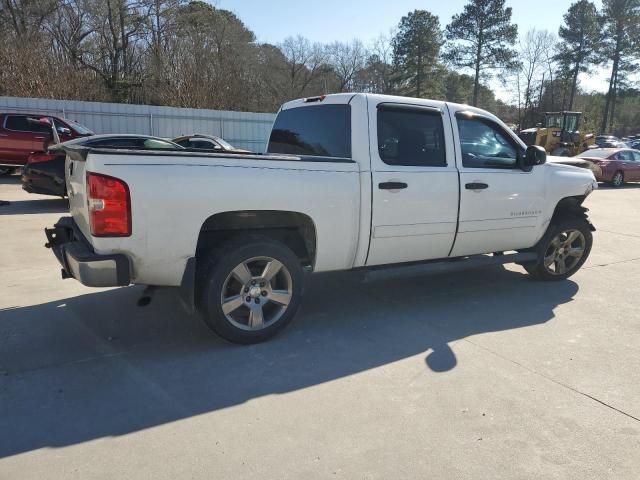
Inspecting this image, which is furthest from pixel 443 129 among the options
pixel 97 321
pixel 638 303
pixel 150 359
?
pixel 97 321

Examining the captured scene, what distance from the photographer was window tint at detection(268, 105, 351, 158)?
14.8ft

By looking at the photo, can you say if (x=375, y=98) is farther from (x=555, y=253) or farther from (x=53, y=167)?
(x=53, y=167)

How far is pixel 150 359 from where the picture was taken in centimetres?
378

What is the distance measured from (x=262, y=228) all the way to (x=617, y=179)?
67.6 ft

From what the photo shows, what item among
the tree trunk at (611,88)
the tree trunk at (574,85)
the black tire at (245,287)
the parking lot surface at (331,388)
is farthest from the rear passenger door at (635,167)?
the tree trunk at (611,88)

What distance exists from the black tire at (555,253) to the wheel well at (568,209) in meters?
0.07

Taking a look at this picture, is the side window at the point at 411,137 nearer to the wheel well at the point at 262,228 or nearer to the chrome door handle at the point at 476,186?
the chrome door handle at the point at 476,186

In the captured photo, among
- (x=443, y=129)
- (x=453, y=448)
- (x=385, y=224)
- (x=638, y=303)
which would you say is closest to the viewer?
(x=453, y=448)

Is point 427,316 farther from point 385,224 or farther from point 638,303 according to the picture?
point 638,303

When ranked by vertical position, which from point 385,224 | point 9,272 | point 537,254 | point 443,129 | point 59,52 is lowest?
point 9,272

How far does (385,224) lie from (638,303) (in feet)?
10.7

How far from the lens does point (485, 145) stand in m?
5.22

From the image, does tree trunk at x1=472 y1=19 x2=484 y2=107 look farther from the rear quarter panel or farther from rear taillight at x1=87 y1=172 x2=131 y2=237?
rear taillight at x1=87 y1=172 x2=131 y2=237

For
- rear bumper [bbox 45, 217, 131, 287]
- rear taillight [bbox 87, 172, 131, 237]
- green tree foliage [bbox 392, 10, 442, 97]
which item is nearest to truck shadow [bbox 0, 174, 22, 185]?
rear bumper [bbox 45, 217, 131, 287]
